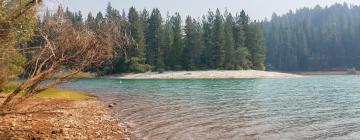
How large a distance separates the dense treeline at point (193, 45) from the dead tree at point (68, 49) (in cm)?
11073

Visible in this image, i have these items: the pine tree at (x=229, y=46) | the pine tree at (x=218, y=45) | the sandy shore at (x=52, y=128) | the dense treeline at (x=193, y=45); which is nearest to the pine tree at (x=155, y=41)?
the dense treeline at (x=193, y=45)

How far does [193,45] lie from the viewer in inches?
5379

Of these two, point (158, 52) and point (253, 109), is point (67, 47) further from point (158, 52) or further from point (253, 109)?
point (158, 52)

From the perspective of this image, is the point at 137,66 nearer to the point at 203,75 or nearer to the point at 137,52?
the point at 137,52

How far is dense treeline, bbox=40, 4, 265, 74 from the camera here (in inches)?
5113

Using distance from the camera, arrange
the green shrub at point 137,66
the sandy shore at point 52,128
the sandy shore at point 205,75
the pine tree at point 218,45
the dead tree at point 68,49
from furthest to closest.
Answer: the pine tree at point 218,45 < the green shrub at point 137,66 < the sandy shore at point 205,75 < the sandy shore at point 52,128 < the dead tree at point 68,49

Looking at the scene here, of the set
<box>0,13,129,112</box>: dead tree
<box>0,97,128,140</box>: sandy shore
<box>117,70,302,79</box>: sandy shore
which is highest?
<box>0,13,129,112</box>: dead tree

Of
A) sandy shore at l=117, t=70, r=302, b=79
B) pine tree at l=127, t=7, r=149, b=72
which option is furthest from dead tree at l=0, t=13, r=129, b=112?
pine tree at l=127, t=7, r=149, b=72

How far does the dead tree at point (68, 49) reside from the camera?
12438 mm

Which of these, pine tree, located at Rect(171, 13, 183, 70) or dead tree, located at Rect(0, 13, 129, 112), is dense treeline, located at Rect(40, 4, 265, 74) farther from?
dead tree, located at Rect(0, 13, 129, 112)

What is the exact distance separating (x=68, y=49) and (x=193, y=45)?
124 m

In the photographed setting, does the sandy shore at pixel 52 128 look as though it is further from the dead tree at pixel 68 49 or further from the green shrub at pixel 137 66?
the green shrub at pixel 137 66

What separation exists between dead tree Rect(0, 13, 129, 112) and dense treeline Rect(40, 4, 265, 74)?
363 feet

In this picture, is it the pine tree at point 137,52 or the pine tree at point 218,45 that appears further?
the pine tree at point 218,45
